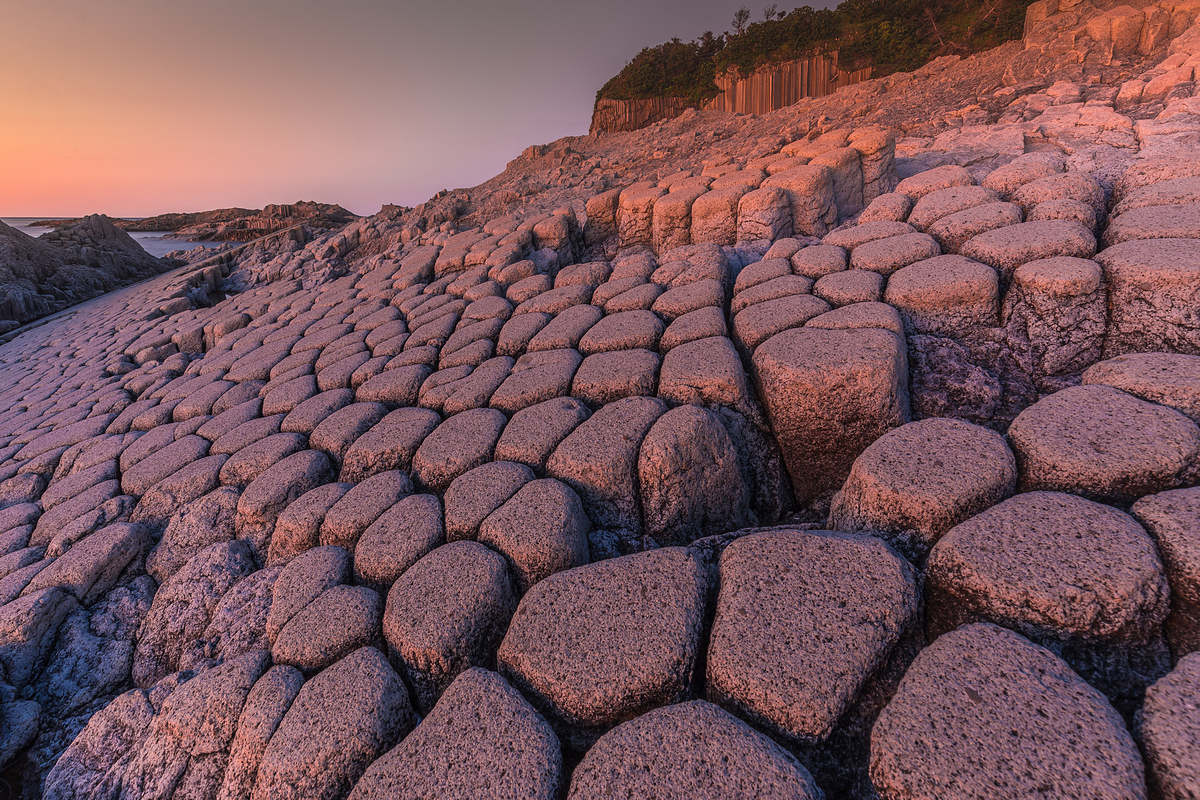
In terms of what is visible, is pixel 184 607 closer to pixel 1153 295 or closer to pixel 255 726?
pixel 255 726

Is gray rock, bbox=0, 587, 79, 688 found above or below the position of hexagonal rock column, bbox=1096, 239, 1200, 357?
below

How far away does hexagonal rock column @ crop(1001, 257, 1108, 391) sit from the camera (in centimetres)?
172

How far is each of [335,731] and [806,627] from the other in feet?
3.41

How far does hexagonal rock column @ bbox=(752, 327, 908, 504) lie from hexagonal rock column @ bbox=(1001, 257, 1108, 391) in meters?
0.51

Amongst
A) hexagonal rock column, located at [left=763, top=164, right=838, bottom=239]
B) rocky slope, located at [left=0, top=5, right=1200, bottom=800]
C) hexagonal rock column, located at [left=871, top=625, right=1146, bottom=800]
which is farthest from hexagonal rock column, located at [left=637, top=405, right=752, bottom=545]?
hexagonal rock column, located at [left=763, top=164, right=838, bottom=239]

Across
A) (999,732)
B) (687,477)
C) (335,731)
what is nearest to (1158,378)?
(999,732)

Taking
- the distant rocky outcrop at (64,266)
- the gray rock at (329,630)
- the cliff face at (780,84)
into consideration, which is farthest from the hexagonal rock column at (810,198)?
the cliff face at (780,84)

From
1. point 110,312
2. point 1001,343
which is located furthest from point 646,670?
point 110,312

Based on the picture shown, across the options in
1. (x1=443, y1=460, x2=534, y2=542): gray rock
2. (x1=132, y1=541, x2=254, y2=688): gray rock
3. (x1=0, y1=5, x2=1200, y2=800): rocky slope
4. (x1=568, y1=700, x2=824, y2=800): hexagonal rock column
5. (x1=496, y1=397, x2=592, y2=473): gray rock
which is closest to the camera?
(x1=568, y1=700, x2=824, y2=800): hexagonal rock column

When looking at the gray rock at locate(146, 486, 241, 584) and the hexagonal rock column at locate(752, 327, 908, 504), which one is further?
the gray rock at locate(146, 486, 241, 584)

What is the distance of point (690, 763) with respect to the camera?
83 cm

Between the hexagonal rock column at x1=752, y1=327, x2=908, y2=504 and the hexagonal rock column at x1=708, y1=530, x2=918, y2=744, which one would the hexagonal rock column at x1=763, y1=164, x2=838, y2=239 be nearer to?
the hexagonal rock column at x1=752, y1=327, x2=908, y2=504

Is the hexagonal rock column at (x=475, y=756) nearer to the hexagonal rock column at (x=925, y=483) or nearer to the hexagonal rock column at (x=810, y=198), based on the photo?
the hexagonal rock column at (x=925, y=483)

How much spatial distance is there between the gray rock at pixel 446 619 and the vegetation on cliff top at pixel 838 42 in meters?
17.2
